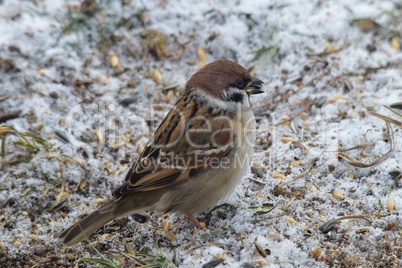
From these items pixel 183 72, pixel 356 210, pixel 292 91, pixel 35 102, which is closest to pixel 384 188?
pixel 356 210

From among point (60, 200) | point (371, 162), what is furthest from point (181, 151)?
point (371, 162)

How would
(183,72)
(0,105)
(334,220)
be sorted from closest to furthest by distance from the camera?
(334,220) → (0,105) → (183,72)

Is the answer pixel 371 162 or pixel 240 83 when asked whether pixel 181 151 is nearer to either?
pixel 240 83

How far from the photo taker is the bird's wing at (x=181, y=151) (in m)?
3.80

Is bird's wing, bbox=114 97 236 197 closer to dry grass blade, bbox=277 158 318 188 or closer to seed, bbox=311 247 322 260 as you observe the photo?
dry grass blade, bbox=277 158 318 188

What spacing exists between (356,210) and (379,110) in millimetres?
1114

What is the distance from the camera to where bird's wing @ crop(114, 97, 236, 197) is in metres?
3.80

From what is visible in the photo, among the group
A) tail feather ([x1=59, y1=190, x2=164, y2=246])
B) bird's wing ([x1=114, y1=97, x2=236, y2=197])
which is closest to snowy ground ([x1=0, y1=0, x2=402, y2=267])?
tail feather ([x1=59, y1=190, x2=164, y2=246])

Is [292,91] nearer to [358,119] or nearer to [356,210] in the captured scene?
[358,119]

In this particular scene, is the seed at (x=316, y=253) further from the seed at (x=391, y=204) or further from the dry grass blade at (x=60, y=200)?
the dry grass blade at (x=60, y=200)

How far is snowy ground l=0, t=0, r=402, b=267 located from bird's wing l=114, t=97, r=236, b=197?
361 millimetres

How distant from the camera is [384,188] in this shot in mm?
3910

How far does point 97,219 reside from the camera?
375 centimetres

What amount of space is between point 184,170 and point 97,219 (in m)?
0.63
